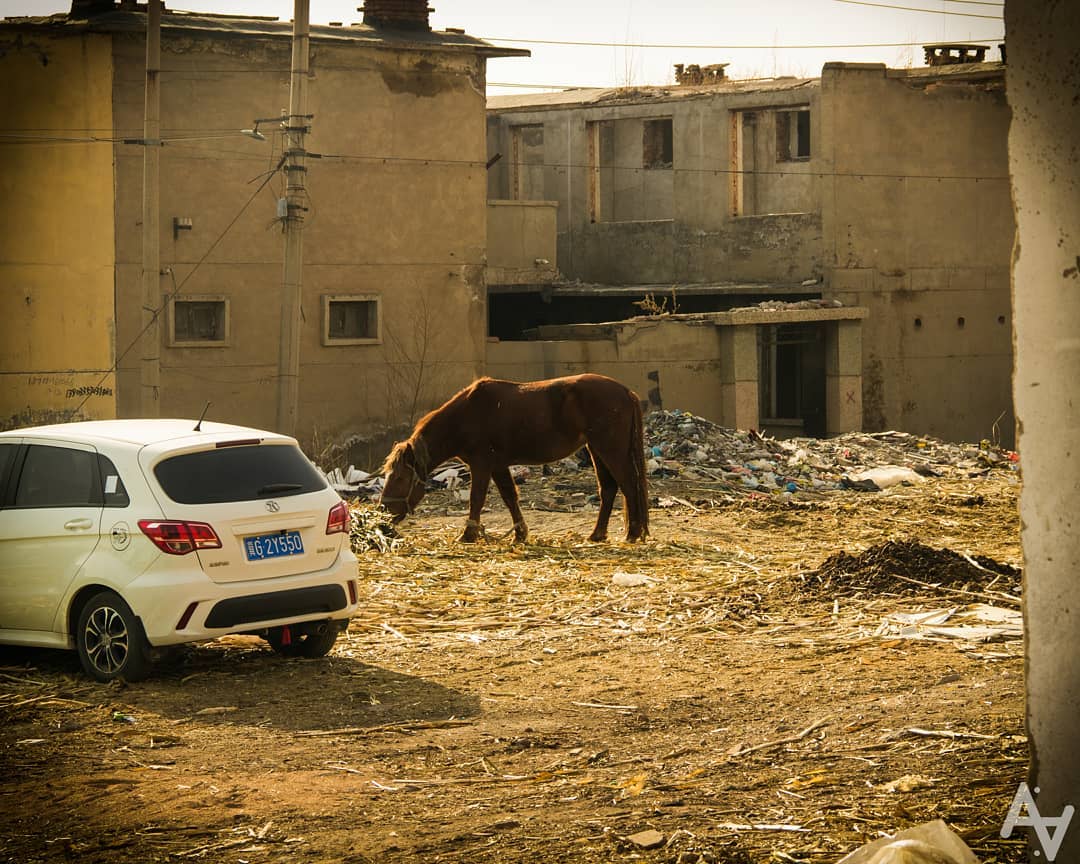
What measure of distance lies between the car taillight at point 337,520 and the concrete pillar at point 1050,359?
550cm

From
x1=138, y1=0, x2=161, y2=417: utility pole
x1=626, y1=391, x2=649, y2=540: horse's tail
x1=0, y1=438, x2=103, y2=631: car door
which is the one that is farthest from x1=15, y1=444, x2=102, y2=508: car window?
x1=138, y1=0, x2=161, y2=417: utility pole

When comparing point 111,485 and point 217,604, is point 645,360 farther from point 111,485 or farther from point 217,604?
point 217,604

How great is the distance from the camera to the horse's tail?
15.6m

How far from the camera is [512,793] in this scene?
21.0ft

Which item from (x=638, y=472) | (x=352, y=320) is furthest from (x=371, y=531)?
(x=352, y=320)

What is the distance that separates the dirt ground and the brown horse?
2741 millimetres

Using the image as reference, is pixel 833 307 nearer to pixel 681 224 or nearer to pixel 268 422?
pixel 681 224

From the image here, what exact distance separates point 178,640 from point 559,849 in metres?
3.67

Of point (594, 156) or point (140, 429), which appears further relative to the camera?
point (594, 156)

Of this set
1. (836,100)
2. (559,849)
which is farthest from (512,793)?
(836,100)

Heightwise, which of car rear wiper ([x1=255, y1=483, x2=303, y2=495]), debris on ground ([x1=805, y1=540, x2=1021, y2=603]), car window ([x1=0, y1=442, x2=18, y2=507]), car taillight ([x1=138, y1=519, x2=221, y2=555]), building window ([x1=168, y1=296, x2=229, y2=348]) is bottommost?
debris on ground ([x1=805, y1=540, x2=1021, y2=603])

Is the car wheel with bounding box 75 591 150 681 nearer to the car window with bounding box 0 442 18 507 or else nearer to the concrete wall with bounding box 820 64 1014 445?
the car window with bounding box 0 442 18 507

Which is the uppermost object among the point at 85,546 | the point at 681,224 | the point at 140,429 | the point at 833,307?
the point at 681,224

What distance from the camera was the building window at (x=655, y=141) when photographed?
35594 millimetres
